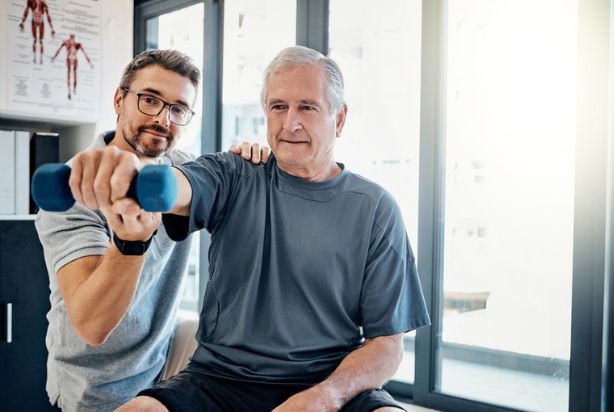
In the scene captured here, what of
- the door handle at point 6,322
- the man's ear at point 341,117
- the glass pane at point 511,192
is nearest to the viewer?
the man's ear at point 341,117

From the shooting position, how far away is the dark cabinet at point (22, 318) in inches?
101

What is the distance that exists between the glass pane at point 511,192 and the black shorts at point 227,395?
3.38 ft

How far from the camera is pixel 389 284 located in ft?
4.45

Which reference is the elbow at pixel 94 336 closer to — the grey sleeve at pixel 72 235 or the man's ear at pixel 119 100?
the grey sleeve at pixel 72 235

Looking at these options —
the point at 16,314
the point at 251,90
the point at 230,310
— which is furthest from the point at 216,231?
the point at 251,90

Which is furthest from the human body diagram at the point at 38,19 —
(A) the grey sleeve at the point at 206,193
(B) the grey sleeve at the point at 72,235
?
(A) the grey sleeve at the point at 206,193

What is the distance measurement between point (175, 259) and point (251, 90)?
3512 mm

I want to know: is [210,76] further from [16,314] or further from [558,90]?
[558,90]

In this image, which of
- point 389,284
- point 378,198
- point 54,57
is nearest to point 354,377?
point 389,284

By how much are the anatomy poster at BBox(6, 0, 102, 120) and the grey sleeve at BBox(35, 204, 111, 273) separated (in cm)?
140

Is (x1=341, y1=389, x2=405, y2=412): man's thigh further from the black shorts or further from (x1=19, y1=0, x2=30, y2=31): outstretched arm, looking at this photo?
(x1=19, y1=0, x2=30, y2=31): outstretched arm

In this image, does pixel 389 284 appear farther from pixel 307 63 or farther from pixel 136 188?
pixel 136 188

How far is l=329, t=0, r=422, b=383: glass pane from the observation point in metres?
2.68

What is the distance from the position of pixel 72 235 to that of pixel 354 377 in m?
0.75
